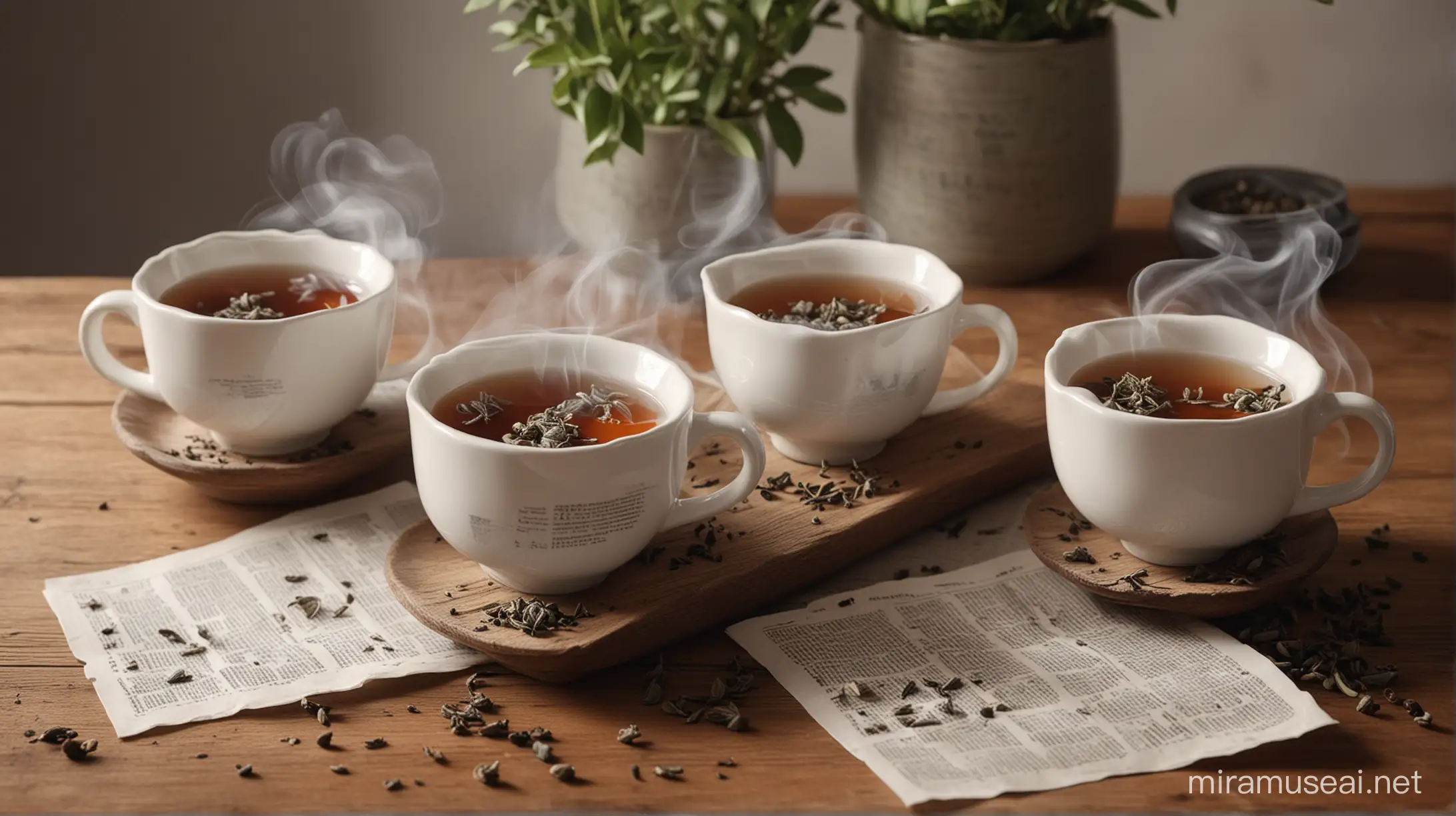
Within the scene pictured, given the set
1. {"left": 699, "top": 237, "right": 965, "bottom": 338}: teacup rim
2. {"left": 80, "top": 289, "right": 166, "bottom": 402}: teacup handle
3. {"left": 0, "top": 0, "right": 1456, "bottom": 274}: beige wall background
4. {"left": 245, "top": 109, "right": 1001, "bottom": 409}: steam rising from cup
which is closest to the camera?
{"left": 699, "top": 237, "right": 965, "bottom": 338}: teacup rim

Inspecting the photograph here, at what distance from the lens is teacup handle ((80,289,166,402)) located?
54.6 inches

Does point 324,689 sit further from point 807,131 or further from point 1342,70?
point 1342,70

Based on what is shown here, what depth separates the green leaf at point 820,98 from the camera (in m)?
1.72

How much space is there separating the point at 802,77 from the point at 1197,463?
817 mm

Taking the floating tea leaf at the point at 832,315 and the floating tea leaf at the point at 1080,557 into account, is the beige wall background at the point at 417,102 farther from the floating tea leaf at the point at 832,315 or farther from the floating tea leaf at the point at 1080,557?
the floating tea leaf at the point at 1080,557

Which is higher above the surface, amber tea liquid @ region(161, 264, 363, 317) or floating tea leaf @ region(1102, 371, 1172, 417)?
floating tea leaf @ region(1102, 371, 1172, 417)

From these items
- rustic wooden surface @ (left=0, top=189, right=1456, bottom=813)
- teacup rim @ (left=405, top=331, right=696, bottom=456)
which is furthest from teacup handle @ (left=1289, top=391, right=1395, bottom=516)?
teacup rim @ (left=405, top=331, right=696, bottom=456)

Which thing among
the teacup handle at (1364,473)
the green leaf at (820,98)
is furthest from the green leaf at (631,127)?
the teacup handle at (1364,473)

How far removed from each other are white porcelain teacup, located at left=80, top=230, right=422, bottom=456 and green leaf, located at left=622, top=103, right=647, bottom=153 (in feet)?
1.13

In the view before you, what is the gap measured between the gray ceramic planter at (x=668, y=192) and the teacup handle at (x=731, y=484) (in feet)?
2.01

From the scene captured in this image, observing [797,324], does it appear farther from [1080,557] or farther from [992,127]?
[992,127]

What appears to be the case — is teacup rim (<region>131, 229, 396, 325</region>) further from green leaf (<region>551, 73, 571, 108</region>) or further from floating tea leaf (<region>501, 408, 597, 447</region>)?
green leaf (<region>551, 73, 571, 108</region>)

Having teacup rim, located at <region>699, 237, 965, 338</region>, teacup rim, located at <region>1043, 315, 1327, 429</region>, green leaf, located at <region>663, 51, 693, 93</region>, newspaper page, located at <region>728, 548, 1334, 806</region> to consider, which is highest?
green leaf, located at <region>663, 51, 693, 93</region>

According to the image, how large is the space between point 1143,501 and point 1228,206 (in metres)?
0.86
